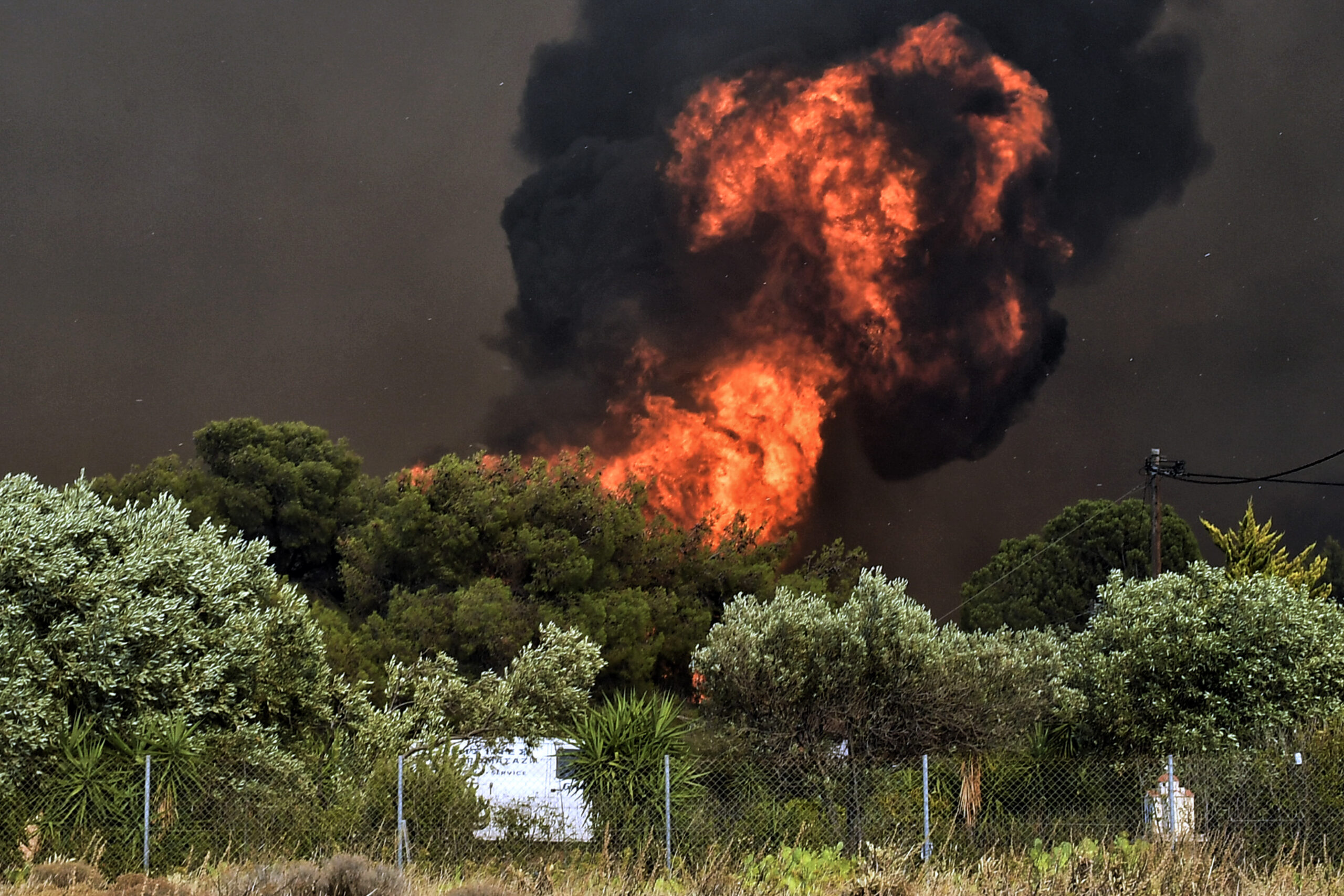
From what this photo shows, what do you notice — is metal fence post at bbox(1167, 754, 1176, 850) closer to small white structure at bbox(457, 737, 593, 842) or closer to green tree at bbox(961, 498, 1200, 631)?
small white structure at bbox(457, 737, 593, 842)

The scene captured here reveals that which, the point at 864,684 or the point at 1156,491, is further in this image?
the point at 1156,491

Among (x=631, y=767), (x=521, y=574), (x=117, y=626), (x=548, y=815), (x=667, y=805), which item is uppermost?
(x=521, y=574)

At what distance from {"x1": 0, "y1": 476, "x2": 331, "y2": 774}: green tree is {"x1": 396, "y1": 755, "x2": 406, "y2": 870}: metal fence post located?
2.95m

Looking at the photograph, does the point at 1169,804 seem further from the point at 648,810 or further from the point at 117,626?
the point at 117,626

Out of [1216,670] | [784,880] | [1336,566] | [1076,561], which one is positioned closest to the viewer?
[784,880]

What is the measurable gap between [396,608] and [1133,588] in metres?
19.8

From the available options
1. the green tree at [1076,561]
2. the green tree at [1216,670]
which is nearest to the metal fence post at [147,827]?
the green tree at [1216,670]

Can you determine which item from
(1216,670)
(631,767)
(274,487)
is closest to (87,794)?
(631,767)

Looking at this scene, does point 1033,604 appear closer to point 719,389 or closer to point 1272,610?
point 719,389

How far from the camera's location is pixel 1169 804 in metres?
13.6

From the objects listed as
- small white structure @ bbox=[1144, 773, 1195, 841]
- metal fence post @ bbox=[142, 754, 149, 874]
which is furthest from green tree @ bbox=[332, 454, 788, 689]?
small white structure @ bbox=[1144, 773, 1195, 841]

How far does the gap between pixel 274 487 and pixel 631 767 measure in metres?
30.3

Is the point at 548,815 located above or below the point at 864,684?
below

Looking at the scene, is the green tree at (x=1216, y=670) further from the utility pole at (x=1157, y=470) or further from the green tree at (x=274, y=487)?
the green tree at (x=274, y=487)
